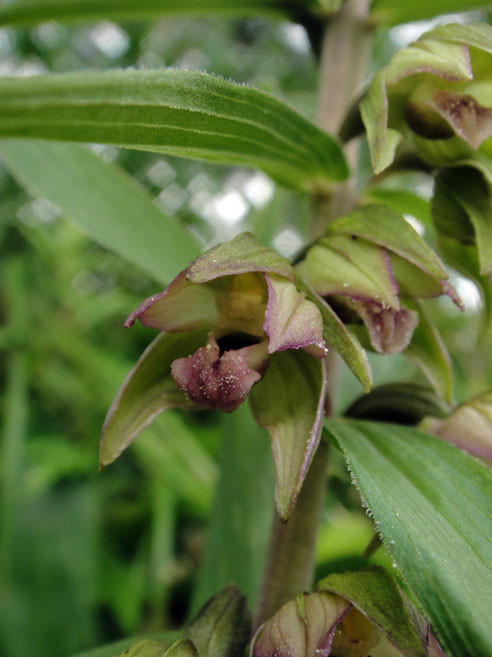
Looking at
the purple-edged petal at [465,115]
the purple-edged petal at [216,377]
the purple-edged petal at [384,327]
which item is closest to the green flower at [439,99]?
the purple-edged petal at [465,115]

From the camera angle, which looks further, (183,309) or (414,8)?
(414,8)

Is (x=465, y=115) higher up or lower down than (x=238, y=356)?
higher up

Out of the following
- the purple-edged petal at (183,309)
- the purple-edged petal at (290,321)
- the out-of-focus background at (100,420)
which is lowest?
the out-of-focus background at (100,420)

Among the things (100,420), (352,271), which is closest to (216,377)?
(352,271)

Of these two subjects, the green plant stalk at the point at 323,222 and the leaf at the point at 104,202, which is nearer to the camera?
the green plant stalk at the point at 323,222

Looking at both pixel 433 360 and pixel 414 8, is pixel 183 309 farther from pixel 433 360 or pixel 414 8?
pixel 414 8

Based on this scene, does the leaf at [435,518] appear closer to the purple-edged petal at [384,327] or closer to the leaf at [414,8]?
the purple-edged petal at [384,327]
